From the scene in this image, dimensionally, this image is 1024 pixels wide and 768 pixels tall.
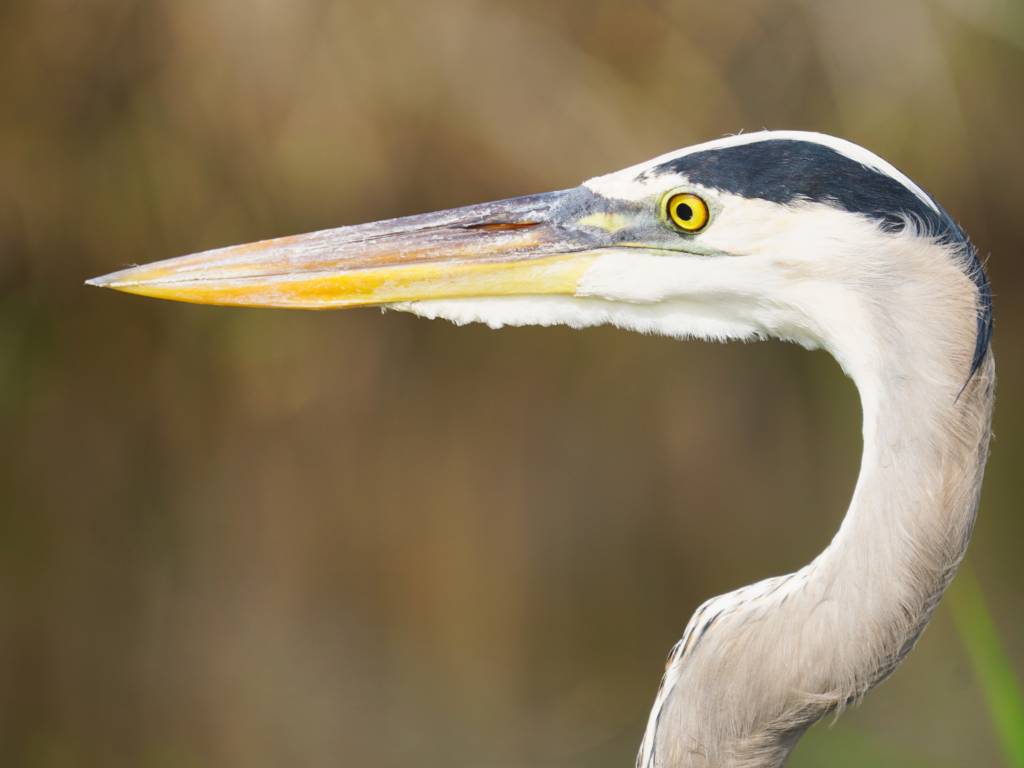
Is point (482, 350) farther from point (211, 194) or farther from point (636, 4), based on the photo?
point (636, 4)

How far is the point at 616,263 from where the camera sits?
873 millimetres

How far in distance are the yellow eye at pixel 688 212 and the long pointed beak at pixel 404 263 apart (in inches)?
4.1

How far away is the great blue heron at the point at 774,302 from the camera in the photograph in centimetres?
72

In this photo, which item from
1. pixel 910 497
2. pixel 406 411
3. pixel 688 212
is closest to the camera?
pixel 910 497

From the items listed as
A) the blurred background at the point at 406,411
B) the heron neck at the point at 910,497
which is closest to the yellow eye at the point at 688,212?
the heron neck at the point at 910,497

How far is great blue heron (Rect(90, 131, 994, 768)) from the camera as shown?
72 cm

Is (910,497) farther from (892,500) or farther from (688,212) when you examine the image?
(688,212)

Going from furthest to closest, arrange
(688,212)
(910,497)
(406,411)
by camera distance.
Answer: (406,411)
(688,212)
(910,497)

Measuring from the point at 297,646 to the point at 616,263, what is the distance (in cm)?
210

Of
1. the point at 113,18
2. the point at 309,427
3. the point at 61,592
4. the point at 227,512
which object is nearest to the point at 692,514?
the point at 309,427

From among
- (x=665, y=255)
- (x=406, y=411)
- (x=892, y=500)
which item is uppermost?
(x=665, y=255)

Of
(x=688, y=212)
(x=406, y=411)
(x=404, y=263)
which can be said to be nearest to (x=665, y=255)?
(x=688, y=212)

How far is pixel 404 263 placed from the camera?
3.02 feet

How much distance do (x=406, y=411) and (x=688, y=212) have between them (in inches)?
64.9
